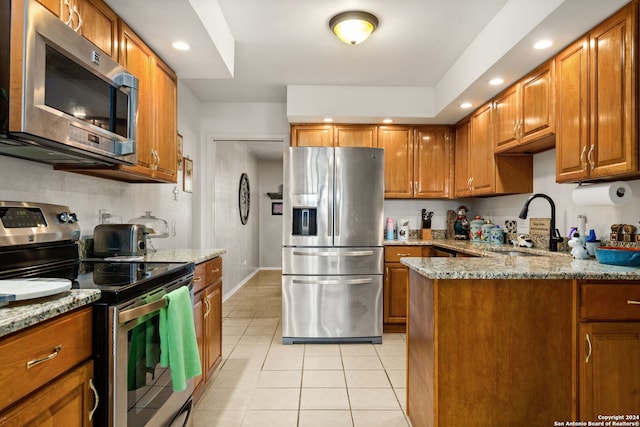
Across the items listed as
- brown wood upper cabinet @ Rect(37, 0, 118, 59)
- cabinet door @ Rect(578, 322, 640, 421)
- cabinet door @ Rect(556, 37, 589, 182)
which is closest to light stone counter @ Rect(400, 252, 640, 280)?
cabinet door @ Rect(578, 322, 640, 421)

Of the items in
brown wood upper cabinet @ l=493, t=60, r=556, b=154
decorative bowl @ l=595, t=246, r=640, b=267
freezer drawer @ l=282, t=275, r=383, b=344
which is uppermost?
brown wood upper cabinet @ l=493, t=60, r=556, b=154

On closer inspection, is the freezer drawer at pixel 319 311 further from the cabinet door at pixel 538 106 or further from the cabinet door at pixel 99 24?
the cabinet door at pixel 99 24

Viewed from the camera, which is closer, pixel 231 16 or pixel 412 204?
pixel 231 16

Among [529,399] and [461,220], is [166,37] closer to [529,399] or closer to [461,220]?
[529,399]

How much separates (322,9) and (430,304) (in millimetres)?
1895

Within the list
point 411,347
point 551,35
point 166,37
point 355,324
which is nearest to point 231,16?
point 166,37

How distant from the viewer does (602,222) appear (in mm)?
2342

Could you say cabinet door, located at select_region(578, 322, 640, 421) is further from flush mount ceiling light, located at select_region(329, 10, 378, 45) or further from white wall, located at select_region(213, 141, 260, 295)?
white wall, located at select_region(213, 141, 260, 295)

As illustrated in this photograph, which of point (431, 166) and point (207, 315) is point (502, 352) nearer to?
point (207, 315)

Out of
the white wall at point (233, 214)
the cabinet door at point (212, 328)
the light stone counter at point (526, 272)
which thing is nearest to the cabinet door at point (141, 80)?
the cabinet door at point (212, 328)

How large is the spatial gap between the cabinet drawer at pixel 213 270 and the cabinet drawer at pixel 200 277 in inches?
2.2

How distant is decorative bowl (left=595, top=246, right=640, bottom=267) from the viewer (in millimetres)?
1715

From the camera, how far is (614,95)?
1.85 m

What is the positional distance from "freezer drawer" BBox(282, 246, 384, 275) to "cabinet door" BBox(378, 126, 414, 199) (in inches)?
40.2
